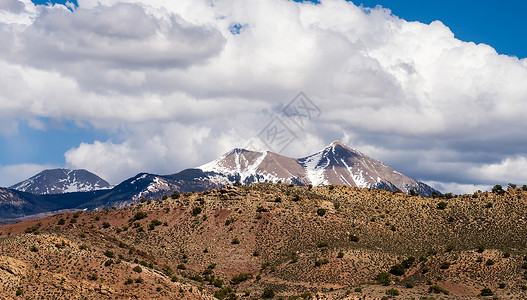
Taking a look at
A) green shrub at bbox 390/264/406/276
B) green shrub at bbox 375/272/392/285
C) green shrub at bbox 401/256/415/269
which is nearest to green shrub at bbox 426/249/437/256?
green shrub at bbox 401/256/415/269

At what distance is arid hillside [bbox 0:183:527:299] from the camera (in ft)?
309

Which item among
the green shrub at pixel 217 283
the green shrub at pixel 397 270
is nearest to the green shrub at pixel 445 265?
the green shrub at pixel 397 270

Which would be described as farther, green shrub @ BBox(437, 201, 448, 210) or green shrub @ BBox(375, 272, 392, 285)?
green shrub @ BBox(437, 201, 448, 210)

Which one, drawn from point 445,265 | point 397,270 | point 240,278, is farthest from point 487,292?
point 240,278

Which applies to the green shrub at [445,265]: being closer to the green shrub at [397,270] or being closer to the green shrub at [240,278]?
the green shrub at [397,270]

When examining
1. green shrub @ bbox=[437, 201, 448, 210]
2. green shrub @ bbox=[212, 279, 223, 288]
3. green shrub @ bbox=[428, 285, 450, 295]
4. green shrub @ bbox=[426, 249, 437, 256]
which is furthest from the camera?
green shrub @ bbox=[437, 201, 448, 210]

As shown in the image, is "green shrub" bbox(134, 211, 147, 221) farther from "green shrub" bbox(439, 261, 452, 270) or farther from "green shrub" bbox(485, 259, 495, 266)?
"green shrub" bbox(485, 259, 495, 266)

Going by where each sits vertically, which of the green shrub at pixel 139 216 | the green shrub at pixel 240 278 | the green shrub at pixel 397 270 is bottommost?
the green shrub at pixel 240 278

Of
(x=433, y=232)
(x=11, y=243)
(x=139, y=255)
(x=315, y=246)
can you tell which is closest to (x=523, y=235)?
(x=433, y=232)

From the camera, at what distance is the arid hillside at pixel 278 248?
94188 millimetres

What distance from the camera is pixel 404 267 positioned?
118m

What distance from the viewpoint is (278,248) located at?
13338 cm

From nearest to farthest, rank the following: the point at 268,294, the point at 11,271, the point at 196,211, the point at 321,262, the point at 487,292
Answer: the point at 11,271 < the point at 487,292 < the point at 268,294 < the point at 321,262 < the point at 196,211

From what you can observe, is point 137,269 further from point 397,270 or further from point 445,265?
point 445,265
